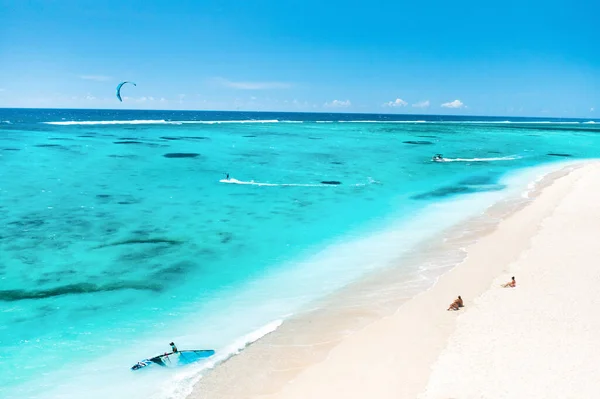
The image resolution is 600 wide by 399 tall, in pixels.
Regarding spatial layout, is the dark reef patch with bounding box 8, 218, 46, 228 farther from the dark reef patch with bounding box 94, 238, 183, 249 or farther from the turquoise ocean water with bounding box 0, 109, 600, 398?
the dark reef patch with bounding box 94, 238, 183, 249

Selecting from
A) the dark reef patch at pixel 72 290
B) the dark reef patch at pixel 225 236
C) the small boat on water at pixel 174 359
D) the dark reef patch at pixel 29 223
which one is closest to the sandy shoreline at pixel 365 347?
the small boat on water at pixel 174 359

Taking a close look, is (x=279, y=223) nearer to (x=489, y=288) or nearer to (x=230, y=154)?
(x=489, y=288)

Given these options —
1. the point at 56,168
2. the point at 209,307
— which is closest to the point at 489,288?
the point at 209,307

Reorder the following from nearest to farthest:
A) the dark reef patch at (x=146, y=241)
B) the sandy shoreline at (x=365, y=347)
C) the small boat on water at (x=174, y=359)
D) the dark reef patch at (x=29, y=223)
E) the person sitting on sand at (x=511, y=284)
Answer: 1. the sandy shoreline at (x=365, y=347)
2. the small boat on water at (x=174, y=359)
3. the person sitting on sand at (x=511, y=284)
4. the dark reef patch at (x=146, y=241)
5. the dark reef patch at (x=29, y=223)

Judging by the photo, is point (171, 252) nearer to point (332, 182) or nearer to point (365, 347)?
point (365, 347)

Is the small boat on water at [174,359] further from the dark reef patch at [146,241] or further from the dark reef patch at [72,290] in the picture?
the dark reef patch at [146,241]
